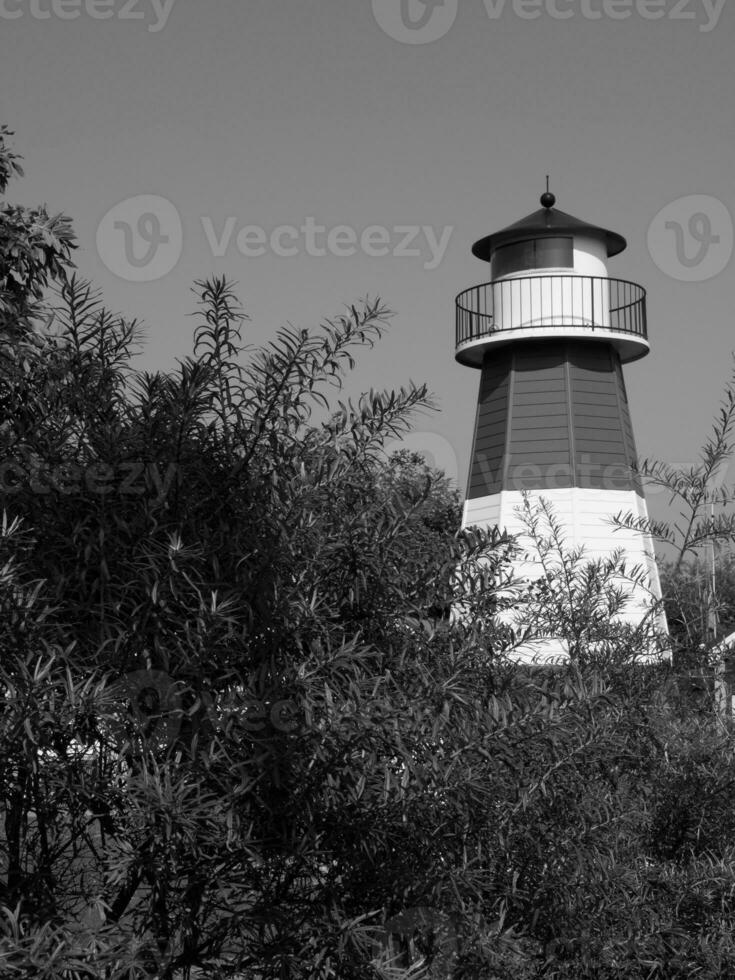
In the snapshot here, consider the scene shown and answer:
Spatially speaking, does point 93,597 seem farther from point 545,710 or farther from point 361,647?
point 545,710

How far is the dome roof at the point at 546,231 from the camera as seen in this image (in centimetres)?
2777

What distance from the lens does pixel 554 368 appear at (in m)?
27.9

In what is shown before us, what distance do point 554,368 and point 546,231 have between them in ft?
9.38

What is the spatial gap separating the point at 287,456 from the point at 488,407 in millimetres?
24657

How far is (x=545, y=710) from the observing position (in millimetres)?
4086

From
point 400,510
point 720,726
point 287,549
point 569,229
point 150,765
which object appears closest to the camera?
point 150,765

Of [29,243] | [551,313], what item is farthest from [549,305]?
[29,243]

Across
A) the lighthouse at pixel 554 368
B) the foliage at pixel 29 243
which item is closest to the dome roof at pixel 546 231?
the lighthouse at pixel 554 368

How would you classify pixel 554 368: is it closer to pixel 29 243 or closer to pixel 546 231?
pixel 546 231

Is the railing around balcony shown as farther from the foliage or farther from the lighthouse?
the foliage

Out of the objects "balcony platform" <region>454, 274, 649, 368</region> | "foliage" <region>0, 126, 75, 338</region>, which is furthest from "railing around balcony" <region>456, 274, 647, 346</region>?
"foliage" <region>0, 126, 75, 338</region>

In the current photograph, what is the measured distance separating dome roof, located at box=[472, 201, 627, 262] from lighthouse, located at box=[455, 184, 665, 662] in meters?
0.03

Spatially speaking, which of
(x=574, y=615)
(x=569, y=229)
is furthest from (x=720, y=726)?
(x=569, y=229)

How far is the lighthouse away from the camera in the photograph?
1074 inches
